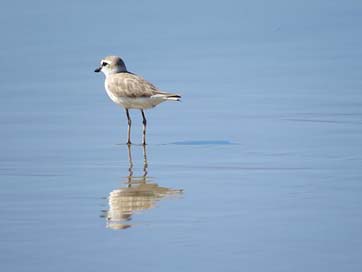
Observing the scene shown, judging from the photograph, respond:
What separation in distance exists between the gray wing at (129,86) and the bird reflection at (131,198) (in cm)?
270

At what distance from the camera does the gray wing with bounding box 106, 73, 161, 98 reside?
41.8 feet

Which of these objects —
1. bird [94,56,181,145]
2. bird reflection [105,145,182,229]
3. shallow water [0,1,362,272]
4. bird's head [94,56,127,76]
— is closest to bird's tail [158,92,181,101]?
bird [94,56,181,145]

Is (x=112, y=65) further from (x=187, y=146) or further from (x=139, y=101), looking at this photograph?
(x=187, y=146)

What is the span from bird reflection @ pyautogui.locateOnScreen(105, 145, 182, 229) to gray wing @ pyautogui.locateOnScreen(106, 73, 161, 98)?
8.87ft

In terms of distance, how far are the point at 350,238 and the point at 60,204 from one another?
8.44 ft

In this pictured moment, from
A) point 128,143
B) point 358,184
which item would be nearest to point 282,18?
point 128,143

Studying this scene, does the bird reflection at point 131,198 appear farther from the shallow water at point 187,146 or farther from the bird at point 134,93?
the bird at point 134,93

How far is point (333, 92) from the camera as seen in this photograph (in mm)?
14812

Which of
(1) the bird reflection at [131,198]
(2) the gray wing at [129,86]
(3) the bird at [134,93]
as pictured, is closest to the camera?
(1) the bird reflection at [131,198]

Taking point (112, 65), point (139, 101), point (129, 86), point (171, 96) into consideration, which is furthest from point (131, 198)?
point (112, 65)

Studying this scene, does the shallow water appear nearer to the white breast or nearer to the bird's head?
the white breast

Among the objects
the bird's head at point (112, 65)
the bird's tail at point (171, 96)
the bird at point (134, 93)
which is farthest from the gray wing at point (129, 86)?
the bird's head at point (112, 65)

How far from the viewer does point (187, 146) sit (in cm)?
1160

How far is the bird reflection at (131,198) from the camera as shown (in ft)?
26.8
